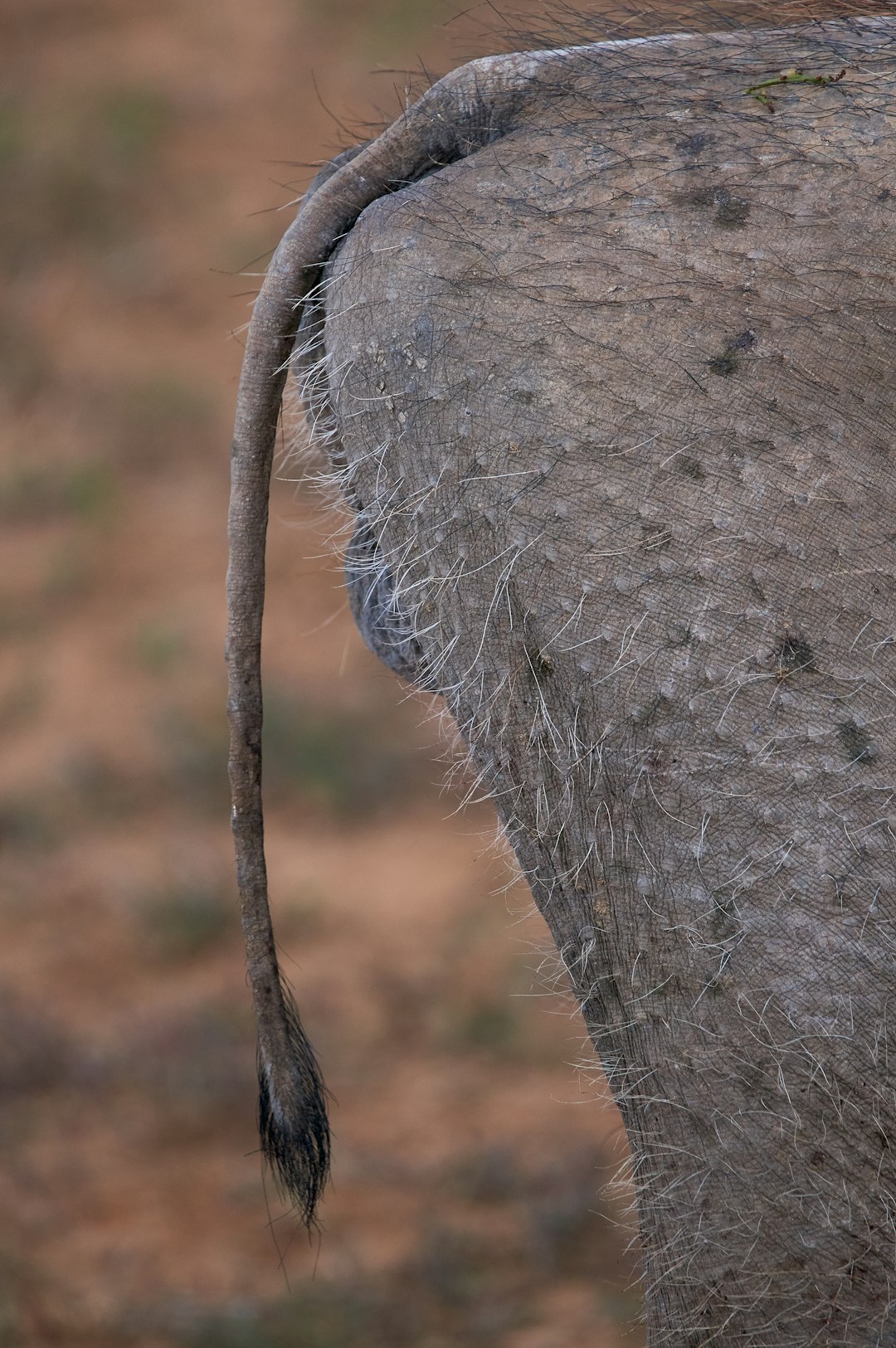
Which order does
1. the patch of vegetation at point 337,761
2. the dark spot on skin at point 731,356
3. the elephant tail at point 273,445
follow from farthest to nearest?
the patch of vegetation at point 337,761, the elephant tail at point 273,445, the dark spot on skin at point 731,356

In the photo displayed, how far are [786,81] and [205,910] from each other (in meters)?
2.95

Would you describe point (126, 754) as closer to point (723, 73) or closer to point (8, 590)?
point (8, 590)

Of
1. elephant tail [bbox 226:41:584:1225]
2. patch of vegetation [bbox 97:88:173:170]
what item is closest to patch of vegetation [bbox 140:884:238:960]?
elephant tail [bbox 226:41:584:1225]

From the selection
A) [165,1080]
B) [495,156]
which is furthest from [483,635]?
[165,1080]

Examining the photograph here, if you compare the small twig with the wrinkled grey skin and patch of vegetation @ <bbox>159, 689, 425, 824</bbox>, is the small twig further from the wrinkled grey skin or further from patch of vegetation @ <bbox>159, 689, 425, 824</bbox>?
patch of vegetation @ <bbox>159, 689, 425, 824</bbox>

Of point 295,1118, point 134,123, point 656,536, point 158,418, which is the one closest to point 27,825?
point 158,418

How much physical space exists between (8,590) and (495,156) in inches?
175

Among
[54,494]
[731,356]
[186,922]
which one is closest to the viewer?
[731,356]

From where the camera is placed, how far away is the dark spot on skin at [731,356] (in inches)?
50.4

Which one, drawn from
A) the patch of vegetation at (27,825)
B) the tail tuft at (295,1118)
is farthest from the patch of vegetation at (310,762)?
the tail tuft at (295,1118)

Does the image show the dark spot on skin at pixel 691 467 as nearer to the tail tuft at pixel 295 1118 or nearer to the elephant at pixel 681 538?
the elephant at pixel 681 538

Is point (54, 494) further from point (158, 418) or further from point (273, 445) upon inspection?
point (273, 445)

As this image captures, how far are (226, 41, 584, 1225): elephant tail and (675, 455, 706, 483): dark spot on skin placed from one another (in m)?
0.43

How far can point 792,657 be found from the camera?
51.4 inches
